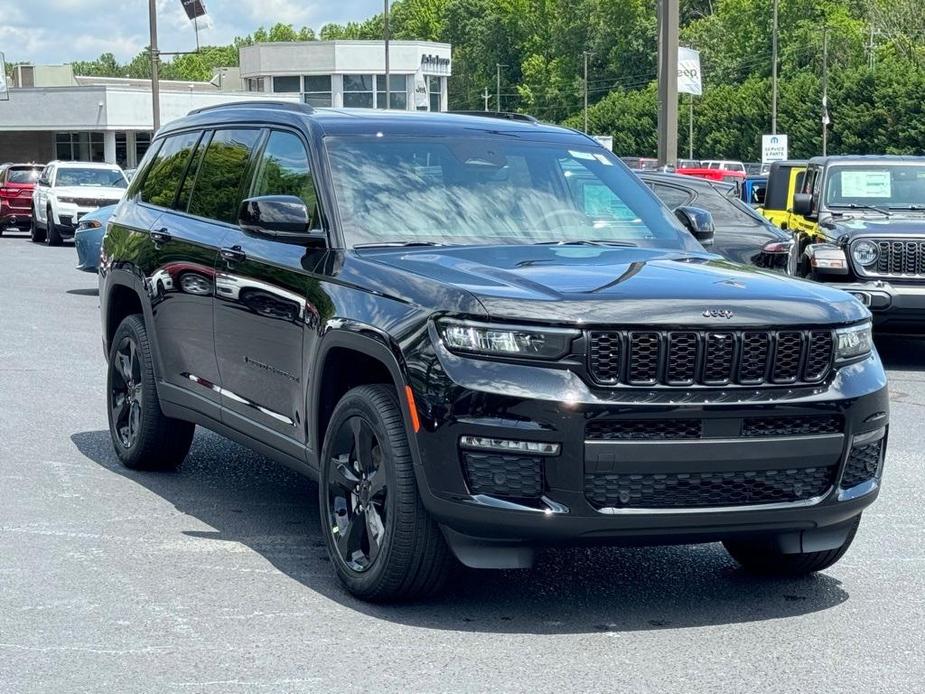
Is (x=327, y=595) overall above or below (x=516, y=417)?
below

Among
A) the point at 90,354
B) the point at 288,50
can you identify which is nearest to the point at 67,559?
the point at 90,354

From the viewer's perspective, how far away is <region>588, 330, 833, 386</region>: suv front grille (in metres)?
5.28

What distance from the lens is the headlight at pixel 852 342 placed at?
564cm

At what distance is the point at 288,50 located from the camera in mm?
101750

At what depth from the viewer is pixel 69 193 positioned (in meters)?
34.0

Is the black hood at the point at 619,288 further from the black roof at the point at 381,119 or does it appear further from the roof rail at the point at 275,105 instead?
the roof rail at the point at 275,105

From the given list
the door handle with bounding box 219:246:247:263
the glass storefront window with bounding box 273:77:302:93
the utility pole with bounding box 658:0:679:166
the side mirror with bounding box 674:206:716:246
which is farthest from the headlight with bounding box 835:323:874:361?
the glass storefront window with bounding box 273:77:302:93

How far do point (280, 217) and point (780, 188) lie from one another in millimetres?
13006

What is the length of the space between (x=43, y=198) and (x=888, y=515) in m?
29.8

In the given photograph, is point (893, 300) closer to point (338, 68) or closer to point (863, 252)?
point (863, 252)

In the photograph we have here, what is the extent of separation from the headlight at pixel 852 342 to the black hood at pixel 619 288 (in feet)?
0.14

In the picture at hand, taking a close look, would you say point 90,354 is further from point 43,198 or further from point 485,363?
point 43,198

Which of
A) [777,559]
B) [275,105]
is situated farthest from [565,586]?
[275,105]

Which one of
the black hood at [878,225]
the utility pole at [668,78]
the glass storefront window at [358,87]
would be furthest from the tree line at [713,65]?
the black hood at [878,225]
